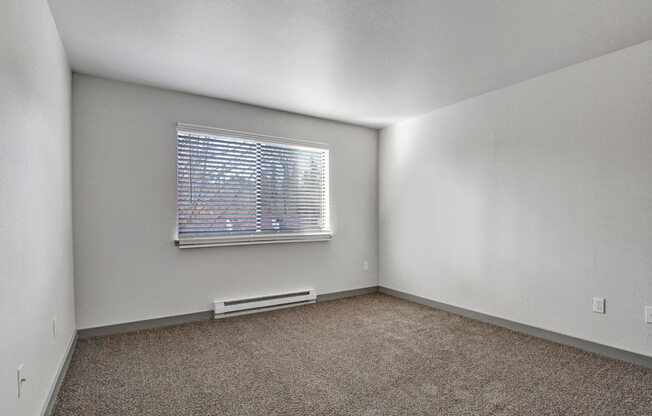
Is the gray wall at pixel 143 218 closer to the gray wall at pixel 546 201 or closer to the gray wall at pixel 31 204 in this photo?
the gray wall at pixel 31 204

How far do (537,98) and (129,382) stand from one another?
4.14 meters

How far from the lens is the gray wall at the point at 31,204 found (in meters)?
1.43

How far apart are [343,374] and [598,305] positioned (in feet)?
7.22

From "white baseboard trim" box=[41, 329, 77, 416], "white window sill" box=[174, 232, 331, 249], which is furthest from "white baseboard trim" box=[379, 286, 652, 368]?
"white baseboard trim" box=[41, 329, 77, 416]

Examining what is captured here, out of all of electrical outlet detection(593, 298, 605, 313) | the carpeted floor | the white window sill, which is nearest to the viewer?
the carpeted floor

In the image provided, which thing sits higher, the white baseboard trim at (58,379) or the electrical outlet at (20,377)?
the electrical outlet at (20,377)

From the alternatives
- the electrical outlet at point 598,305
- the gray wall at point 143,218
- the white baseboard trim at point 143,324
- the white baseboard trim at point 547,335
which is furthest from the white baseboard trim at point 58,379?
the electrical outlet at point 598,305

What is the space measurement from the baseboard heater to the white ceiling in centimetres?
231

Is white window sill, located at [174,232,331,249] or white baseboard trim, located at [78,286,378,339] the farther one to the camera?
white window sill, located at [174,232,331,249]

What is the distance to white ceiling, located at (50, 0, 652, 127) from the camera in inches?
88.2

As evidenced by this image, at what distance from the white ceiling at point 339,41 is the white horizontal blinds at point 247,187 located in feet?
2.18

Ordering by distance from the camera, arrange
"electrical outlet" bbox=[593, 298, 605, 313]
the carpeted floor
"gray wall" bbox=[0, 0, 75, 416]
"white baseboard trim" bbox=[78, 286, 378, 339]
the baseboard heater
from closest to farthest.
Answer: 1. "gray wall" bbox=[0, 0, 75, 416]
2. the carpeted floor
3. "electrical outlet" bbox=[593, 298, 605, 313]
4. "white baseboard trim" bbox=[78, 286, 378, 339]
5. the baseboard heater

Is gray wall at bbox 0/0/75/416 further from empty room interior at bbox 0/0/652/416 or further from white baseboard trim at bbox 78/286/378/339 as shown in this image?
white baseboard trim at bbox 78/286/378/339

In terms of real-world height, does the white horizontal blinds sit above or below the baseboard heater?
above
